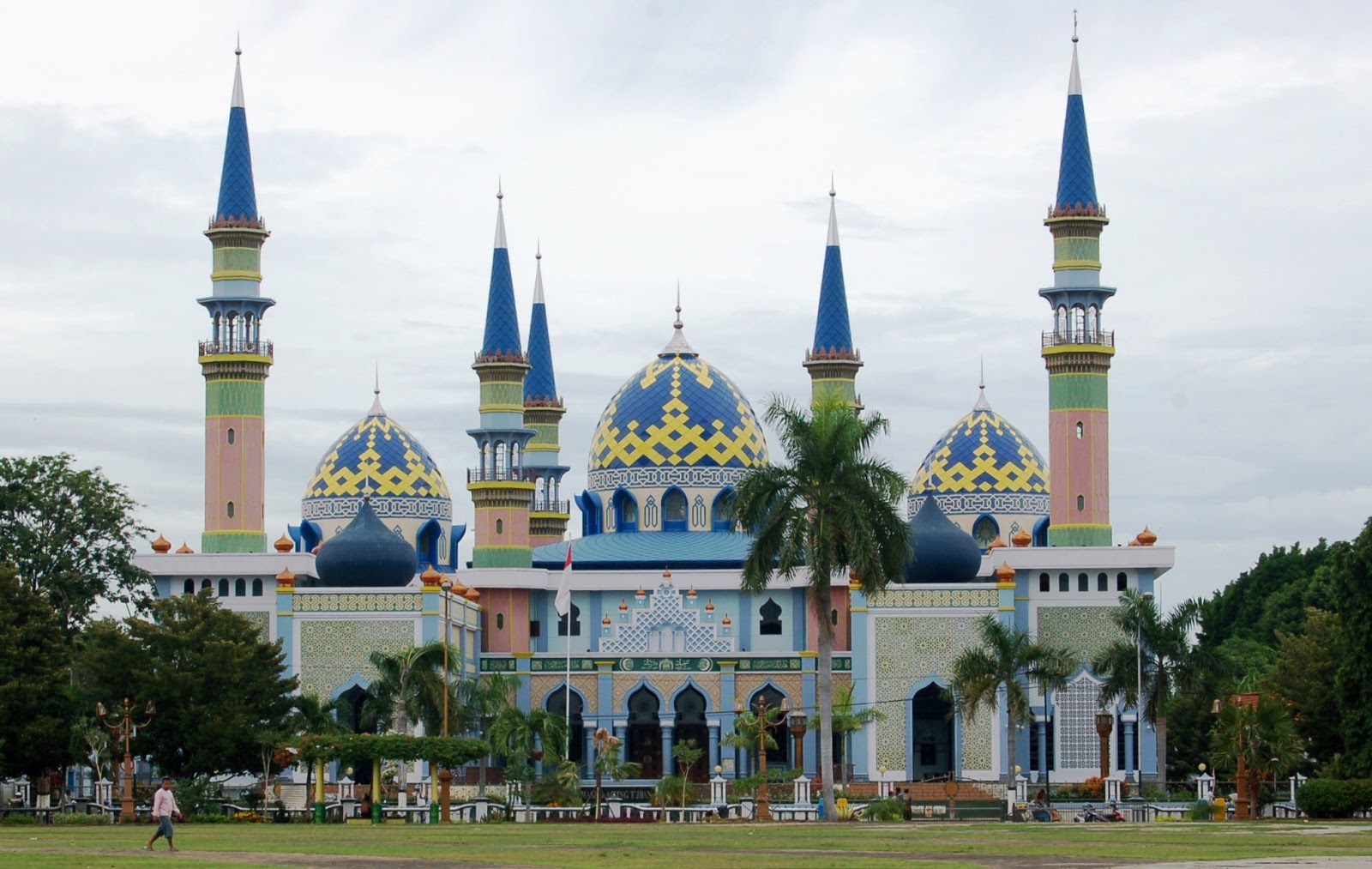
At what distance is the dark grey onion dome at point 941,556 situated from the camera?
69875 millimetres

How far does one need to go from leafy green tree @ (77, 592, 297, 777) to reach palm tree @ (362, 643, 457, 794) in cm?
267

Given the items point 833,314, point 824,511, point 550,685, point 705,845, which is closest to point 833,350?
point 833,314

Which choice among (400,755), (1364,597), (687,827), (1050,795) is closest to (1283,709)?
(1364,597)

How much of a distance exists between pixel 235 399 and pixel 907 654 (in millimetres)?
20661

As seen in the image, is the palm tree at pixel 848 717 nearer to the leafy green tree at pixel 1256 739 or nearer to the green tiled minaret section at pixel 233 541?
the leafy green tree at pixel 1256 739

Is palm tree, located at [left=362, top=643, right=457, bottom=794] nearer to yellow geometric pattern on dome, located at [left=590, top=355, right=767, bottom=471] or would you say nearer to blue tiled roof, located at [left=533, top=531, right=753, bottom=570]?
blue tiled roof, located at [left=533, top=531, right=753, bottom=570]

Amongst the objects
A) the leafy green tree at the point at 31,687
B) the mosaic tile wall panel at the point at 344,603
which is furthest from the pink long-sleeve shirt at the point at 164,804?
the mosaic tile wall panel at the point at 344,603

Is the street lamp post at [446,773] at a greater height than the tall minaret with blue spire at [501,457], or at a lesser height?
lesser

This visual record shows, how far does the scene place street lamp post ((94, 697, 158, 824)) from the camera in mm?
49469

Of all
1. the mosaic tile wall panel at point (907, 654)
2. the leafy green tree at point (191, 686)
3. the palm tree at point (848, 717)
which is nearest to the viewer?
the leafy green tree at point (191, 686)

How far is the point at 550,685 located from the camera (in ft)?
236

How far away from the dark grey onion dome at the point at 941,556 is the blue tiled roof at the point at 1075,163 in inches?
396

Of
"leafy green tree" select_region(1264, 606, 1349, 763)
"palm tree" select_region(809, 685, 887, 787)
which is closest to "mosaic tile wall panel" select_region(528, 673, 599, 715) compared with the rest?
"palm tree" select_region(809, 685, 887, 787)

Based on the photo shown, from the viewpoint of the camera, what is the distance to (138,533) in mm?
75875
